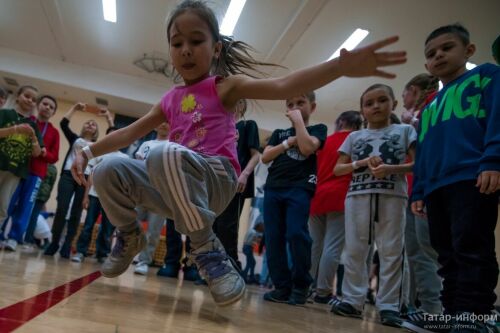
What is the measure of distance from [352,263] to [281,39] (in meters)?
4.37

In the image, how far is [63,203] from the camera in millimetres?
3166

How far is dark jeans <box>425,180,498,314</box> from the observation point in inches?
45.9

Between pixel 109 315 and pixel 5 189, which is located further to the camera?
pixel 5 189

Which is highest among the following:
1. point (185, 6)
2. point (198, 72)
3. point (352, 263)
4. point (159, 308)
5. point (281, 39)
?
point (281, 39)

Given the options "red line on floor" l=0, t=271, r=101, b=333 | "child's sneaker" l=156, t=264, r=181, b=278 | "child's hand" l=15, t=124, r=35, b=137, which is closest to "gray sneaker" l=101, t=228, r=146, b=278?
"red line on floor" l=0, t=271, r=101, b=333

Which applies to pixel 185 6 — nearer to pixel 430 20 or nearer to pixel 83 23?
pixel 430 20

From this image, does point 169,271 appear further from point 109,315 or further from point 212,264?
point 109,315

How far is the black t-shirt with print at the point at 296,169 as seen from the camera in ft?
7.24

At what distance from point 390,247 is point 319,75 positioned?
1.07 metres

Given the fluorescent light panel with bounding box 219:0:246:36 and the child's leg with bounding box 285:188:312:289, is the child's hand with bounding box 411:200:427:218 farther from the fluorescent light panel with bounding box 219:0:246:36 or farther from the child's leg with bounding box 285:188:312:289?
the fluorescent light panel with bounding box 219:0:246:36

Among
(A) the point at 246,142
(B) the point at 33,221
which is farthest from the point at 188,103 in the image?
(B) the point at 33,221

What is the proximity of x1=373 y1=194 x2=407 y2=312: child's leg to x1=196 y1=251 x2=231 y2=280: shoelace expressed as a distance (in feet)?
3.08

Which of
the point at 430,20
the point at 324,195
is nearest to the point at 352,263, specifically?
the point at 324,195

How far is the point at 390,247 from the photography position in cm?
177
